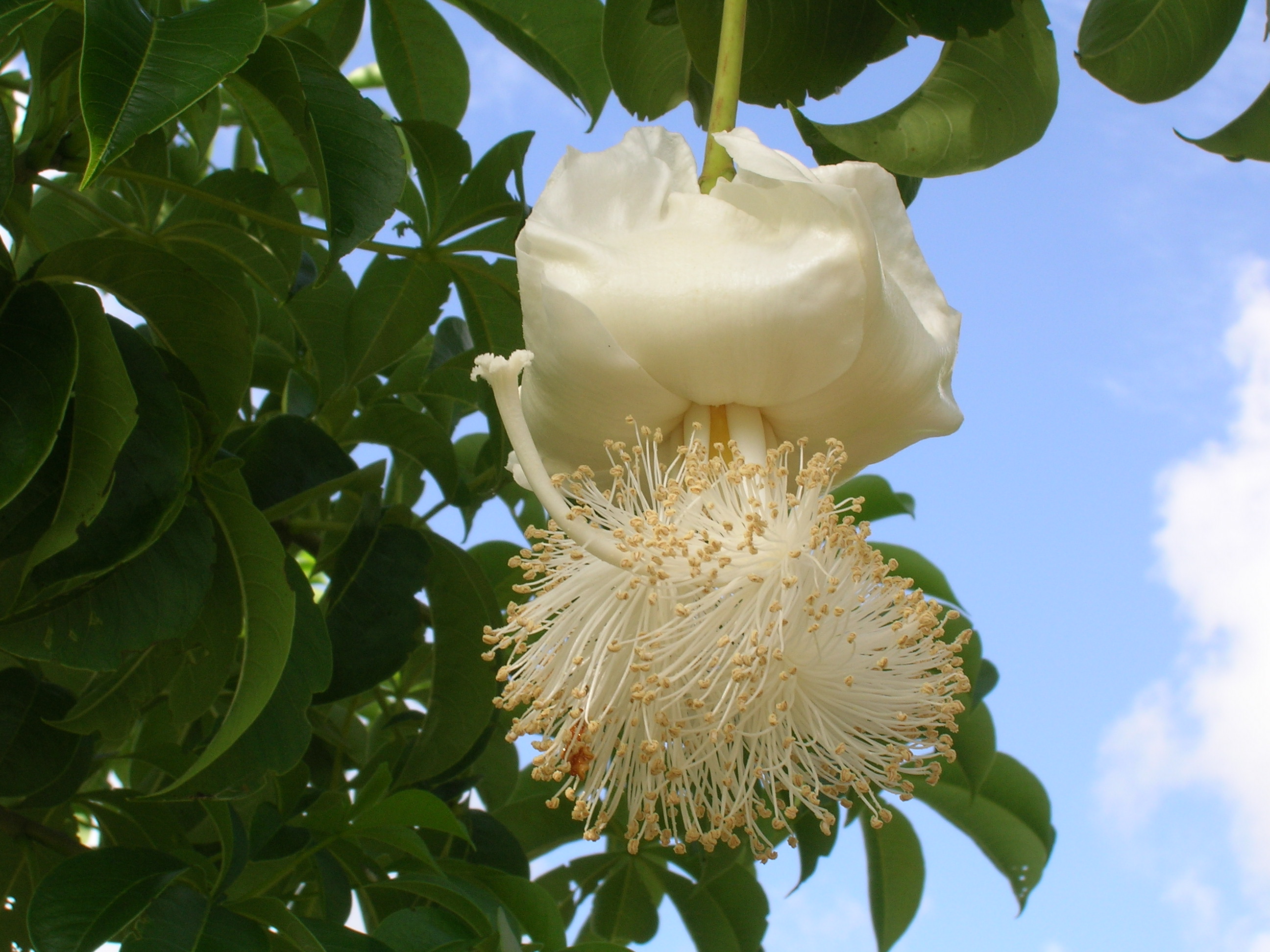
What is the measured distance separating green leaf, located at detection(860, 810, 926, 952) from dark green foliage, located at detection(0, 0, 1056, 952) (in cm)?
20

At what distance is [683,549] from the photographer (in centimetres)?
75

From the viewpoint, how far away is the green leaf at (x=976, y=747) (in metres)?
1.47

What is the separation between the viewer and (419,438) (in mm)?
1295

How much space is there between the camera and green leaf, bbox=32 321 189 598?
0.88 metres

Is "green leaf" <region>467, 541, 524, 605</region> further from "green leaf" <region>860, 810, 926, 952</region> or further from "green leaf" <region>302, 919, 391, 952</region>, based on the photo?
"green leaf" <region>860, 810, 926, 952</region>

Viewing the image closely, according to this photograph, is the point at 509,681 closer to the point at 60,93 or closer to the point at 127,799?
the point at 127,799

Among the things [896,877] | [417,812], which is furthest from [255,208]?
[896,877]

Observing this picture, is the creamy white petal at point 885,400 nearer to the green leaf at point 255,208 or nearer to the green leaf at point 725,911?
the green leaf at point 255,208

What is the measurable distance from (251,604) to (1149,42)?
2.95 ft

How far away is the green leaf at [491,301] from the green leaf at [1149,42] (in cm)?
58

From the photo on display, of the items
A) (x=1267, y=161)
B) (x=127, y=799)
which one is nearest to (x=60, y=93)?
(x=127, y=799)

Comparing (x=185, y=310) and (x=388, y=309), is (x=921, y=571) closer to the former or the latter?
(x=388, y=309)

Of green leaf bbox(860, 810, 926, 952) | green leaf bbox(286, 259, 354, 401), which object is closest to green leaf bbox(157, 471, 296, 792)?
green leaf bbox(286, 259, 354, 401)

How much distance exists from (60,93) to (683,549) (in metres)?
0.70
